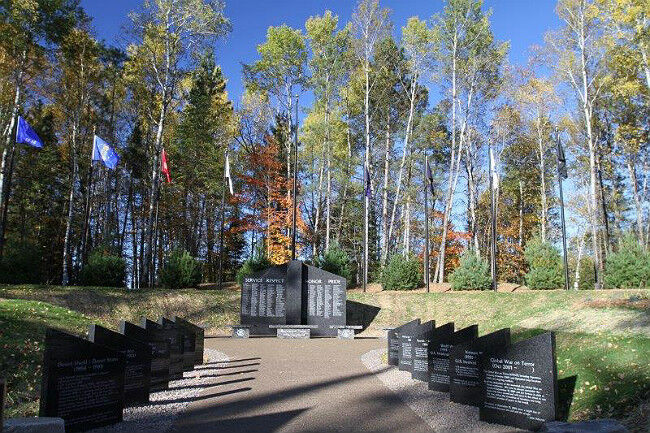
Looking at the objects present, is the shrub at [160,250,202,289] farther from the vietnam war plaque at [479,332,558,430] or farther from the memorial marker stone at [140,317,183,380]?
the vietnam war plaque at [479,332,558,430]

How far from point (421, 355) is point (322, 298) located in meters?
10.0

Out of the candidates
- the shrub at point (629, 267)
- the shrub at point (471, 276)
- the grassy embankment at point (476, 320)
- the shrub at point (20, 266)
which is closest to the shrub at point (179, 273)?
the grassy embankment at point (476, 320)

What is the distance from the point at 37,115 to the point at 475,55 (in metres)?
27.3

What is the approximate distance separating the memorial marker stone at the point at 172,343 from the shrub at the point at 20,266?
1588cm

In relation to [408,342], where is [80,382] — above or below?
above

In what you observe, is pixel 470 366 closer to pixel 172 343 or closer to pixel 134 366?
pixel 134 366

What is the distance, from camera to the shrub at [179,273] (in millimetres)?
22391

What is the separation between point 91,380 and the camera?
5.35 m

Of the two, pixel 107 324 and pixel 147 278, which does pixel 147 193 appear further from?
pixel 107 324

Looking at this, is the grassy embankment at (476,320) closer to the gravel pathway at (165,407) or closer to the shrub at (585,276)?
the gravel pathway at (165,407)

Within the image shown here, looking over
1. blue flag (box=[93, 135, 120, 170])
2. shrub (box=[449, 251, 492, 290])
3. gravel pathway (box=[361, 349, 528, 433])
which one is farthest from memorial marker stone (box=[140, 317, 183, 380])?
shrub (box=[449, 251, 492, 290])

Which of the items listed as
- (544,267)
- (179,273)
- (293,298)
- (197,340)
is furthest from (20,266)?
(544,267)

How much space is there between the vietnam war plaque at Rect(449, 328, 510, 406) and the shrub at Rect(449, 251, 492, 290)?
623 inches

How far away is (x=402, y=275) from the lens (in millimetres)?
23250
